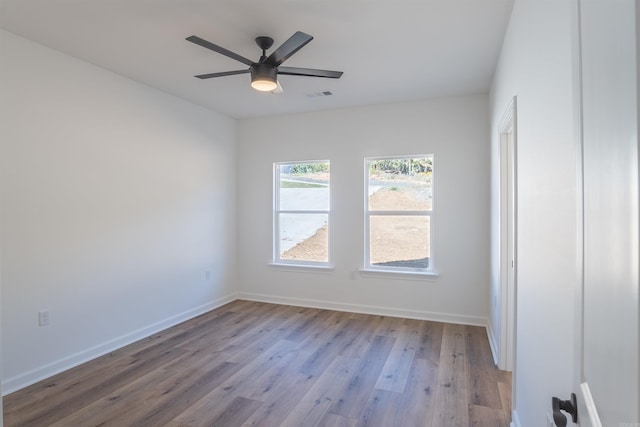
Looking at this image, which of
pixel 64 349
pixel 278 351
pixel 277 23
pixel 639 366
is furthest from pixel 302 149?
pixel 639 366

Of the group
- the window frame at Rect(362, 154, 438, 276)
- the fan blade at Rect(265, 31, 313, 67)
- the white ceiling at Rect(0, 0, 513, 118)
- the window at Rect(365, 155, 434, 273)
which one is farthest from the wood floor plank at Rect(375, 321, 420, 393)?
the white ceiling at Rect(0, 0, 513, 118)

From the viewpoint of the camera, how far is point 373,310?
4449 millimetres

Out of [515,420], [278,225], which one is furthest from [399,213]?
[515,420]

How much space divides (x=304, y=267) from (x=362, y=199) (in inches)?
51.0

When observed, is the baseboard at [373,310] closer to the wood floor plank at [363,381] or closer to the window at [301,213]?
the window at [301,213]

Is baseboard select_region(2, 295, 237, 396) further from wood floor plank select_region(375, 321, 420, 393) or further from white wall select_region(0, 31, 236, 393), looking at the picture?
wood floor plank select_region(375, 321, 420, 393)

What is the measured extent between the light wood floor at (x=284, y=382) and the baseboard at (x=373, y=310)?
0.53ft

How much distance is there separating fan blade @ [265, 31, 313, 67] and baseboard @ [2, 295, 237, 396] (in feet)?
10.1

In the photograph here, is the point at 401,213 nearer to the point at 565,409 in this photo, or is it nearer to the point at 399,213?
the point at 399,213

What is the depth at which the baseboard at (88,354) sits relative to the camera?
2.60 meters

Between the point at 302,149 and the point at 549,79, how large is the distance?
364 cm

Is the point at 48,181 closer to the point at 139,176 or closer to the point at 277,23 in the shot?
the point at 139,176

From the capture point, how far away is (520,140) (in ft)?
6.77

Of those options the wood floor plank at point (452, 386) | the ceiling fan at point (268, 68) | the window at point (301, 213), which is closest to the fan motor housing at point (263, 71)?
the ceiling fan at point (268, 68)
